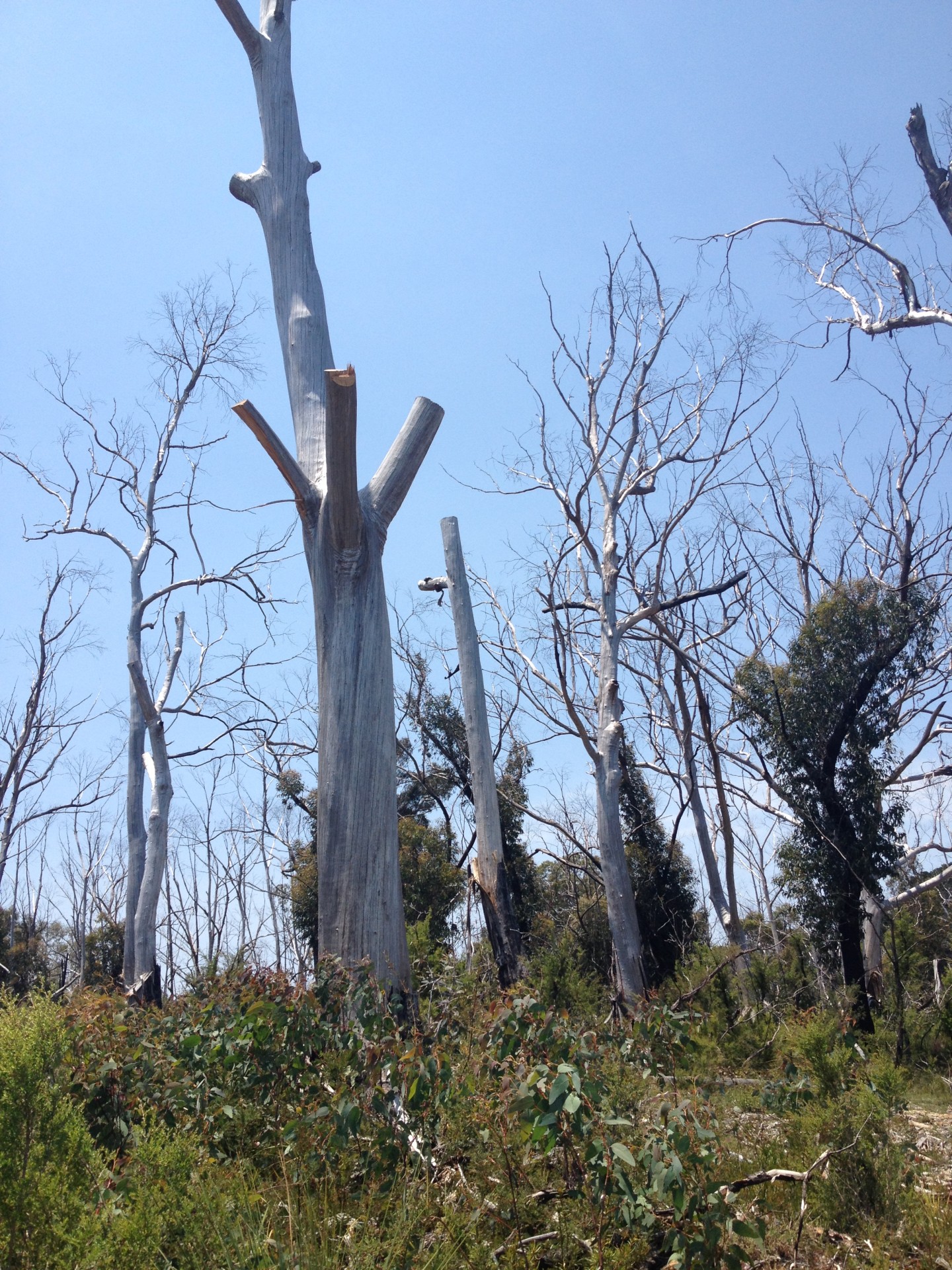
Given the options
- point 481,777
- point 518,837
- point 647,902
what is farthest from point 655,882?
point 481,777

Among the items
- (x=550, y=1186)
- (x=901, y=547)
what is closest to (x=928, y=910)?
(x=901, y=547)

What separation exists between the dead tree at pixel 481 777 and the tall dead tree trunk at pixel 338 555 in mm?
4758

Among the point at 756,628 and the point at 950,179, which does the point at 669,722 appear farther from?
the point at 950,179

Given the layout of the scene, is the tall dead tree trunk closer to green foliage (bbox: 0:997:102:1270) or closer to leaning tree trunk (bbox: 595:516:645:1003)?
green foliage (bbox: 0:997:102:1270)

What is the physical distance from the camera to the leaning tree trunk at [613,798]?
10.7 metres

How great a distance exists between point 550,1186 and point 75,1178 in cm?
144

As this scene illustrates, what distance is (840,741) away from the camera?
1013cm

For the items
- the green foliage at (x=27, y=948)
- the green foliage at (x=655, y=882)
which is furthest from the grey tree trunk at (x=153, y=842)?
the green foliage at (x=655, y=882)

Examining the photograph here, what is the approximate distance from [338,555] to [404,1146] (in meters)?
3.07

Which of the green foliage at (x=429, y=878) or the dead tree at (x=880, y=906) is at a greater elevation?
the green foliage at (x=429, y=878)

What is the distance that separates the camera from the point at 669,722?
15984mm

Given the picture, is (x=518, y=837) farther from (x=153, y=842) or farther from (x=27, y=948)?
(x=27, y=948)

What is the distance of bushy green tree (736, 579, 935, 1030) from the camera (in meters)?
9.88

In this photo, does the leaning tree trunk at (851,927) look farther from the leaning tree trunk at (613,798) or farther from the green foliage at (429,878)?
the green foliage at (429,878)
